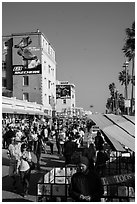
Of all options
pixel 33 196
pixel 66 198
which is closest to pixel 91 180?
pixel 66 198

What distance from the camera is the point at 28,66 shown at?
198 feet

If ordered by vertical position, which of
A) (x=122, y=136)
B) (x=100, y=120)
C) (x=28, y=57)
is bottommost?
(x=122, y=136)

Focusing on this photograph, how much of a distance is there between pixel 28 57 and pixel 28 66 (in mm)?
1912

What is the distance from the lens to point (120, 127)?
26.3 feet

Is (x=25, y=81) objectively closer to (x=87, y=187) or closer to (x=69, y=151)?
(x=69, y=151)

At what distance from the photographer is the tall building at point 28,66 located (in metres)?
59.9

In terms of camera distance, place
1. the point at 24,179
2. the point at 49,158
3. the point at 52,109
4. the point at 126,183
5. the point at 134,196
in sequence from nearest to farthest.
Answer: the point at 134,196, the point at 126,183, the point at 24,179, the point at 49,158, the point at 52,109

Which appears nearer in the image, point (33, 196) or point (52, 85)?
point (33, 196)

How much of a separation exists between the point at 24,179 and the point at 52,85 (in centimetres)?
6320

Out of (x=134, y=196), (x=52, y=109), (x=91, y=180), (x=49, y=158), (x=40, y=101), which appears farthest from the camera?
(x=52, y=109)

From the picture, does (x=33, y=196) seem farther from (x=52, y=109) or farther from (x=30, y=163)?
(x=52, y=109)

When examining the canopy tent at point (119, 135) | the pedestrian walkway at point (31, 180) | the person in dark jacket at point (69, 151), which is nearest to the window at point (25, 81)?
the pedestrian walkway at point (31, 180)

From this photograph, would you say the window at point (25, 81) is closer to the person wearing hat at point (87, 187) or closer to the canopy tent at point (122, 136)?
the canopy tent at point (122, 136)

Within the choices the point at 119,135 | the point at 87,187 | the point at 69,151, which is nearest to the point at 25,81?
the point at 69,151
